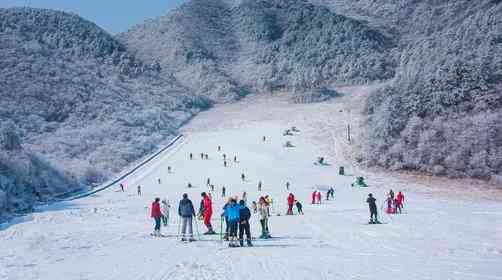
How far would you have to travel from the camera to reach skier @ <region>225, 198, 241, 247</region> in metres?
13.2

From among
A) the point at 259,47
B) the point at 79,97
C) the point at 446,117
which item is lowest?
the point at 446,117

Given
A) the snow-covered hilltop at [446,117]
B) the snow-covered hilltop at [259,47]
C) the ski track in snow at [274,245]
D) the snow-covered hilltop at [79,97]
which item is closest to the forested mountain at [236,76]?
the snow-covered hilltop at [446,117]

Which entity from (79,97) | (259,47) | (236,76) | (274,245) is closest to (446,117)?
(274,245)

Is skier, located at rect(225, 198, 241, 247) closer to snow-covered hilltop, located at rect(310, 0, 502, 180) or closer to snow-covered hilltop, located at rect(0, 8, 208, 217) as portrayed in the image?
snow-covered hilltop, located at rect(0, 8, 208, 217)

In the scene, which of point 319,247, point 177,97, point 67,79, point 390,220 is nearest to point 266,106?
point 177,97

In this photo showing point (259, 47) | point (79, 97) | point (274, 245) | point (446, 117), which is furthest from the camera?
point (259, 47)

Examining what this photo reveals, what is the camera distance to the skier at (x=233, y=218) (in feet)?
43.3

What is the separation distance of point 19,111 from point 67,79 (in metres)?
21.1

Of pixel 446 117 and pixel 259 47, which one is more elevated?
pixel 259 47

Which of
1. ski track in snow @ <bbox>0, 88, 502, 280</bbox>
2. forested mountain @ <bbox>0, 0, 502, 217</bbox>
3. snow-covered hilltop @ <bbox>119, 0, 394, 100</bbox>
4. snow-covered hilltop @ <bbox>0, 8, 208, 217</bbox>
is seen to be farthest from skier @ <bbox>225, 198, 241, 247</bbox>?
snow-covered hilltop @ <bbox>119, 0, 394, 100</bbox>

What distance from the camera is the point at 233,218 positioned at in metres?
13.2

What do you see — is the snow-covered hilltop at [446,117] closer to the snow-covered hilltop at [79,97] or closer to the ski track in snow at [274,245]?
the ski track in snow at [274,245]

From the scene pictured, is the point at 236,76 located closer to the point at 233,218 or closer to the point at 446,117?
the point at 446,117

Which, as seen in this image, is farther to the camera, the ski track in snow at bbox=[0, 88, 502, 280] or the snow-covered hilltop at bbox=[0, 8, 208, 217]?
the snow-covered hilltop at bbox=[0, 8, 208, 217]
